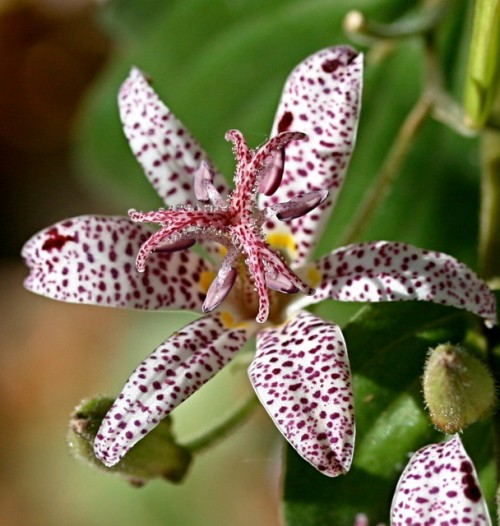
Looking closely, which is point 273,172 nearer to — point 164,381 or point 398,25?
point 164,381

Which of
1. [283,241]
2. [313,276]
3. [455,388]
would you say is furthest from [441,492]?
[283,241]

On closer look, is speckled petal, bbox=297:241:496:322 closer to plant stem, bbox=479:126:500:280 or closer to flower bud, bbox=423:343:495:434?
flower bud, bbox=423:343:495:434

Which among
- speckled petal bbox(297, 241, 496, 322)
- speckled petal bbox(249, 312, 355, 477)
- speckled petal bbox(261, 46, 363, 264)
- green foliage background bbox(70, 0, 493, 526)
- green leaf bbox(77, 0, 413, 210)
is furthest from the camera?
green leaf bbox(77, 0, 413, 210)

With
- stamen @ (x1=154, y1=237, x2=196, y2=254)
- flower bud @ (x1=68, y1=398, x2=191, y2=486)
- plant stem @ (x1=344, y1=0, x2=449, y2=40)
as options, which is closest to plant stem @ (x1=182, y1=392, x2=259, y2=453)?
flower bud @ (x1=68, y1=398, x2=191, y2=486)

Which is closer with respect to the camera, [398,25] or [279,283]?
[279,283]

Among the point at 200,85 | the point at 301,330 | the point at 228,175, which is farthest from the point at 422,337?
the point at 200,85

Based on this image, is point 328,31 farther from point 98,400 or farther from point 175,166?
point 98,400
